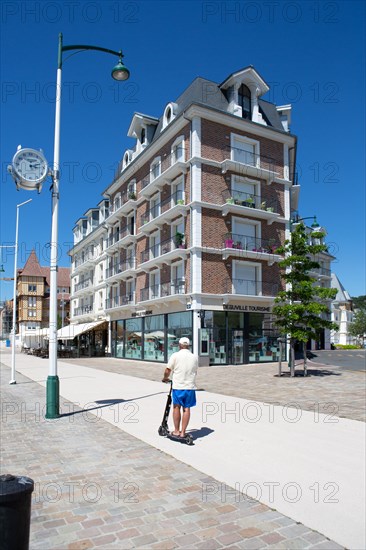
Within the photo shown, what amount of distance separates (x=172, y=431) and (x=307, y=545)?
404cm

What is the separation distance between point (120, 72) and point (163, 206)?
20016 millimetres

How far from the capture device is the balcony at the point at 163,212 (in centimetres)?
2713

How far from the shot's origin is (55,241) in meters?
9.38

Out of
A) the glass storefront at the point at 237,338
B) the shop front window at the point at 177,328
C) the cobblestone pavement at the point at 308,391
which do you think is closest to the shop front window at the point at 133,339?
the shop front window at the point at 177,328

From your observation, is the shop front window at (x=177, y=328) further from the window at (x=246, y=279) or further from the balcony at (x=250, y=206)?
the balcony at (x=250, y=206)

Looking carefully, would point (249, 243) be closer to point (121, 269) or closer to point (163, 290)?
point (163, 290)

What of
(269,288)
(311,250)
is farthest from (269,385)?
(269,288)

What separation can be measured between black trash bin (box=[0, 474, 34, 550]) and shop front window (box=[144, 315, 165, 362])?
26.7m

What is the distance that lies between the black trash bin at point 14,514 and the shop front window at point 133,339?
30.4 meters

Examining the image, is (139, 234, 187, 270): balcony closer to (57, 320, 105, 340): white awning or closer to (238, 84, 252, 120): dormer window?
(57, 320, 105, 340): white awning

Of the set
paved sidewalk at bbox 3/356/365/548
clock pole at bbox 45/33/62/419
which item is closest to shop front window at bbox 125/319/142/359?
paved sidewalk at bbox 3/356/365/548

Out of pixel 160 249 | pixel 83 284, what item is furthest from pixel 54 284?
pixel 83 284

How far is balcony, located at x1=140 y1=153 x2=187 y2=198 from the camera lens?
27.1m

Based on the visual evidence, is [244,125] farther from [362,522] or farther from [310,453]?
[362,522]
